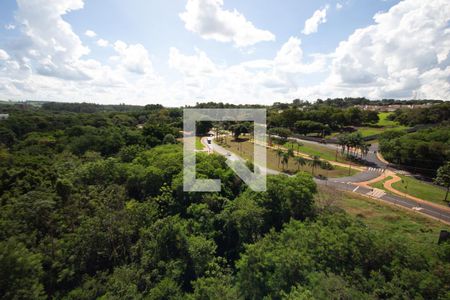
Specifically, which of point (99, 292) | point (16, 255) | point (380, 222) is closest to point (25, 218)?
point (16, 255)

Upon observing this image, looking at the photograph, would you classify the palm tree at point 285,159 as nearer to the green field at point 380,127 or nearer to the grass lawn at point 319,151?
the grass lawn at point 319,151

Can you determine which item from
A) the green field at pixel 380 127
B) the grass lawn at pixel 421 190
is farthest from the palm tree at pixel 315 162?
the green field at pixel 380 127

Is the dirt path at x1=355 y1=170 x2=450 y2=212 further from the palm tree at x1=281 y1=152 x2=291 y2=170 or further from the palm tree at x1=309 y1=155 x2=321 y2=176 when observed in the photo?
the palm tree at x1=281 y1=152 x2=291 y2=170

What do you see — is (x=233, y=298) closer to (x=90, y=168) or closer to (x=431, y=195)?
(x=90, y=168)

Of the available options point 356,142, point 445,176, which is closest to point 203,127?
point 356,142

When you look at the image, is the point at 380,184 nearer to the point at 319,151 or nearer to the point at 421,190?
the point at 421,190
